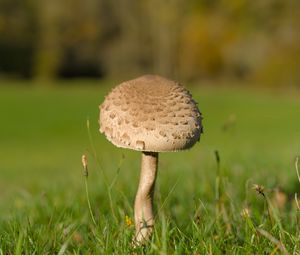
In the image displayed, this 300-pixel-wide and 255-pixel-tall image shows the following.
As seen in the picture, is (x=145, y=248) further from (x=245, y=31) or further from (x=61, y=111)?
(x=245, y=31)

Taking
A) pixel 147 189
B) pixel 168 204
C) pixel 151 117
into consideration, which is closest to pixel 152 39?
pixel 168 204

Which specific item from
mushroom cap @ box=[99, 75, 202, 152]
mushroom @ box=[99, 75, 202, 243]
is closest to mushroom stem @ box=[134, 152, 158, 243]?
mushroom @ box=[99, 75, 202, 243]

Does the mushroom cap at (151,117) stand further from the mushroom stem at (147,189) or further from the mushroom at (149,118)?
the mushroom stem at (147,189)

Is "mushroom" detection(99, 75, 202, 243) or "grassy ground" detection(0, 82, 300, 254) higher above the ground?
"mushroom" detection(99, 75, 202, 243)

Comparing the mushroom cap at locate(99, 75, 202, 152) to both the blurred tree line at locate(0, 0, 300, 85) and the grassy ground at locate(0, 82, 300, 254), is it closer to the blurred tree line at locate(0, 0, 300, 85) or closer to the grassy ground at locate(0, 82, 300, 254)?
the grassy ground at locate(0, 82, 300, 254)

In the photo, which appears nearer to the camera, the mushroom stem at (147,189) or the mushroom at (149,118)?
the mushroom at (149,118)

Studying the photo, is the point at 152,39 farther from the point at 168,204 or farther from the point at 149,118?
the point at 149,118

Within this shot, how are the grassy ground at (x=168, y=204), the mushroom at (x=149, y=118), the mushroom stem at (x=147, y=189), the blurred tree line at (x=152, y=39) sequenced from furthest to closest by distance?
the blurred tree line at (x=152, y=39), the mushroom stem at (x=147, y=189), the mushroom at (x=149, y=118), the grassy ground at (x=168, y=204)

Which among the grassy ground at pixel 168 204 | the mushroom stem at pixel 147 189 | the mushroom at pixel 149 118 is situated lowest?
the grassy ground at pixel 168 204

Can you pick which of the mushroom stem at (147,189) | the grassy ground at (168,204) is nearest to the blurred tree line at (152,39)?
the grassy ground at (168,204)
